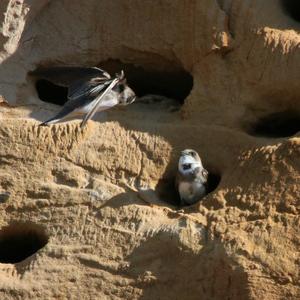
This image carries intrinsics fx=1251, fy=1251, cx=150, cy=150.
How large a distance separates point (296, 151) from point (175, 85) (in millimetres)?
693

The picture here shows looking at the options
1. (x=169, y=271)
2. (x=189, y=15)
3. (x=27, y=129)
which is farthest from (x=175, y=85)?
(x=169, y=271)

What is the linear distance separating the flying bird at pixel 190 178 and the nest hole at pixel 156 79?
408 mm

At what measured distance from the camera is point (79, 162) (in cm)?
407

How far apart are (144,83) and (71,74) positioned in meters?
0.33

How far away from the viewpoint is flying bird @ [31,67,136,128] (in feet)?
13.5

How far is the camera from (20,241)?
404 cm

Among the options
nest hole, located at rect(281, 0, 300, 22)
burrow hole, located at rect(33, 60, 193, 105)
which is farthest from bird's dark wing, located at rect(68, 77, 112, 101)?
nest hole, located at rect(281, 0, 300, 22)

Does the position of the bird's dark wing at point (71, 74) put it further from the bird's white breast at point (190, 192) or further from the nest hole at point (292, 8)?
the nest hole at point (292, 8)

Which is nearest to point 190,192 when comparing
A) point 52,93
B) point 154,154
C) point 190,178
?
point 190,178

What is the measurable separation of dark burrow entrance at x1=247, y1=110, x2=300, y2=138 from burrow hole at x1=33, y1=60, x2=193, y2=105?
0.36 meters

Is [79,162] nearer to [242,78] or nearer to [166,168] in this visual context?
[166,168]

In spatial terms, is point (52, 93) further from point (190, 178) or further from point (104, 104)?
point (190, 178)

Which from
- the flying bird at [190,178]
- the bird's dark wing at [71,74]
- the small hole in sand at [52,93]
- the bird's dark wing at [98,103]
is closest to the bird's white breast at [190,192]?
the flying bird at [190,178]

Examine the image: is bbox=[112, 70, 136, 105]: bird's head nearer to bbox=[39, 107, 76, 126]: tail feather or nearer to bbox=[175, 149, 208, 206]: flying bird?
bbox=[39, 107, 76, 126]: tail feather
